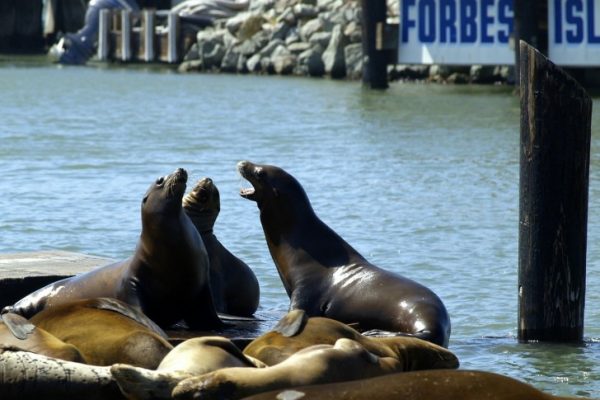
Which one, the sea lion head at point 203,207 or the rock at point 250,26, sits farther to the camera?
the rock at point 250,26

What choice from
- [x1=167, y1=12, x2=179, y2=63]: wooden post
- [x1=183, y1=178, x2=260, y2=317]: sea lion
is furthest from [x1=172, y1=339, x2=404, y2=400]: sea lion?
[x1=167, y1=12, x2=179, y2=63]: wooden post

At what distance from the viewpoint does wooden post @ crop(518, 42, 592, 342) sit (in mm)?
6941

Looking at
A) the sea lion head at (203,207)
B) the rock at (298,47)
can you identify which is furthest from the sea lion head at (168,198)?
the rock at (298,47)

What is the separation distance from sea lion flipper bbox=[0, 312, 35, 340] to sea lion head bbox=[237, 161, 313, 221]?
2.04 metres

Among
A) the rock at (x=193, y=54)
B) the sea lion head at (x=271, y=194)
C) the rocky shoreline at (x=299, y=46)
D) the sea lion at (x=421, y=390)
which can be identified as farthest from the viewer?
the rock at (x=193, y=54)

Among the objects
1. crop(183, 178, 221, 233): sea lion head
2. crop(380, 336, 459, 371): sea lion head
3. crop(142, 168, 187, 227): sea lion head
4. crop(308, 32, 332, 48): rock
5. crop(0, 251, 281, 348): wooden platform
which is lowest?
crop(0, 251, 281, 348): wooden platform

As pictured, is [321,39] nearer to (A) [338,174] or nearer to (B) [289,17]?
(B) [289,17]

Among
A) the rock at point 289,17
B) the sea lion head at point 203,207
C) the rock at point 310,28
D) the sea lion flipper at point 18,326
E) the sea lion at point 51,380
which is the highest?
the rock at point 289,17

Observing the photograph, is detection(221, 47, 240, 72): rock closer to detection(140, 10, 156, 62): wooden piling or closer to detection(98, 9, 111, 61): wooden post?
detection(140, 10, 156, 62): wooden piling

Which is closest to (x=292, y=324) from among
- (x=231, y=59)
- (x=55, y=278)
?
(x=55, y=278)

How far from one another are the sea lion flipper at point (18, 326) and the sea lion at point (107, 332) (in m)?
0.16

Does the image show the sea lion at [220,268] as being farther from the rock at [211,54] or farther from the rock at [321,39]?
the rock at [211,54]

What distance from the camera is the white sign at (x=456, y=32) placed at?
22.0 meters

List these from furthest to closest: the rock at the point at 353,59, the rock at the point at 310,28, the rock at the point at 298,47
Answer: the rock at the point at 298,47 < the rock at the point at 310,28 < the rock at the point at 353,59
